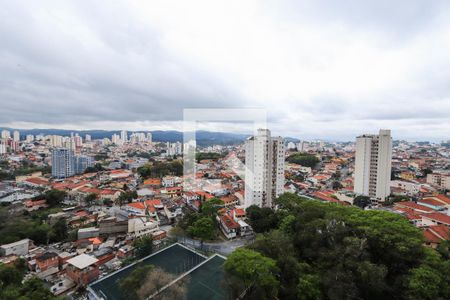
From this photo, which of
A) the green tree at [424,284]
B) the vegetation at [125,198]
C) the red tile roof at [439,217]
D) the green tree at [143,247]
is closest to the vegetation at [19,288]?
the green tree at [143,247]

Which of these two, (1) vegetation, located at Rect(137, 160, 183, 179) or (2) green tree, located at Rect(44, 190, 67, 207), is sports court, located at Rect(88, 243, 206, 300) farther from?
(1) vegetation, located at Rect(137, 160, 183, 179)

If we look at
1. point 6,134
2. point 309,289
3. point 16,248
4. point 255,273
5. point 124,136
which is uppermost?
point 124,136

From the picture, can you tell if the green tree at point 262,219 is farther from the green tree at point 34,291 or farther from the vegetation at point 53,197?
the vegetation at point 53,197

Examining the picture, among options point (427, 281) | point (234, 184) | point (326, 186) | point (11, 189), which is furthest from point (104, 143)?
point (427, 281)

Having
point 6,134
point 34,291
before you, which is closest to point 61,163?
point 34,291

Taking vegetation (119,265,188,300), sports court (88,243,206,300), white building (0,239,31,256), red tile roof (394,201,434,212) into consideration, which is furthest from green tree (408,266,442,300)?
white building (0,239,31,256)

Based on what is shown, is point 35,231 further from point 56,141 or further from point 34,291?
point 56,141
